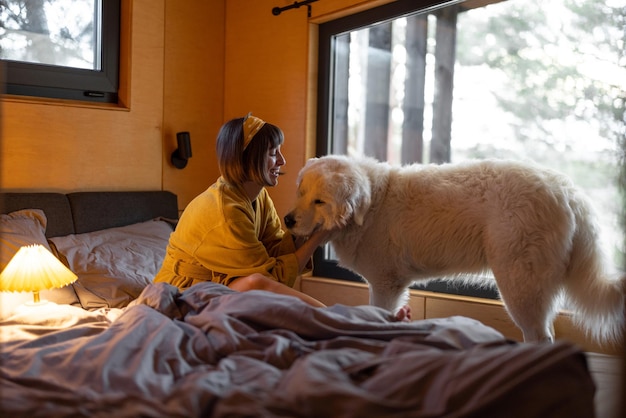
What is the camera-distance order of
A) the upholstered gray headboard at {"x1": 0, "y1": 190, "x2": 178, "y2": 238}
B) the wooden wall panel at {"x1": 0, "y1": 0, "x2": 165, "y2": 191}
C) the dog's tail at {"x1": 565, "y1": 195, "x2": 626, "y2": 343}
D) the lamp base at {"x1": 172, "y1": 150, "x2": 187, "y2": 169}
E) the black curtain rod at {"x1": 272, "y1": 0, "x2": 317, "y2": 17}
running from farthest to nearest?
the lamp base at {"x1": 172, "y1": 150, "x2": 187, "y2": 169} < the black curtain rod at {"x1": 272, "y1": 0, "x2": 317, "y2": 17} < the wooden wall panel at {"x1": 0, "y1": 0, "x2": 165, "y2": 191} < the upholstered gray headboard at {"x1": 0, "y1": 190, "x2": 178, "y2": 238} < the dog's tail at {"x1": 565, "y1": 195, "x2": 626, "y2": 343}

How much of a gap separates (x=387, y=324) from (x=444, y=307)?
1.38 m

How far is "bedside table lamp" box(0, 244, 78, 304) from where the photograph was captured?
218 cm

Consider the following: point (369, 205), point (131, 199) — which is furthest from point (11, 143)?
point (369, 205)

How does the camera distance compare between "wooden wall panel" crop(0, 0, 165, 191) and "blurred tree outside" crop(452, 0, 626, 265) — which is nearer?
"blurred tree outside" crop(452, 0, 626, 265)

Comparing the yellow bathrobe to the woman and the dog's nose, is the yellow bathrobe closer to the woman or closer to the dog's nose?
the woman

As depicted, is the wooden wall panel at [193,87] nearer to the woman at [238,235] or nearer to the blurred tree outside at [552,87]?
the woman at [238,235]

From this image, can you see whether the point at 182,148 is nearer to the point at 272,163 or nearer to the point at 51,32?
the point at 51,32

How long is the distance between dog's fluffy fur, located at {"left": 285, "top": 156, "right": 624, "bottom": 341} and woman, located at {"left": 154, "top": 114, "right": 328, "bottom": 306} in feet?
0.55

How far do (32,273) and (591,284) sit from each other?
Answer: 2029mm

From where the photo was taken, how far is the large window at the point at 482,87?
2.47 meters

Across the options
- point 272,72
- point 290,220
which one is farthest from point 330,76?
point 290,220

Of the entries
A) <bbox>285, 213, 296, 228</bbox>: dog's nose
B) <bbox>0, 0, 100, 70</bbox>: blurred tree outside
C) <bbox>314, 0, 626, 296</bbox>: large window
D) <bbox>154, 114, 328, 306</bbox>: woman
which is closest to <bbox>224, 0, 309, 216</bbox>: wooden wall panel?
<bbox>314, 0, 626, 296</bbox>: large window

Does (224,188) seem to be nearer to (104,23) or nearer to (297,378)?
(297,378)

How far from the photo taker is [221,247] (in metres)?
2.35
